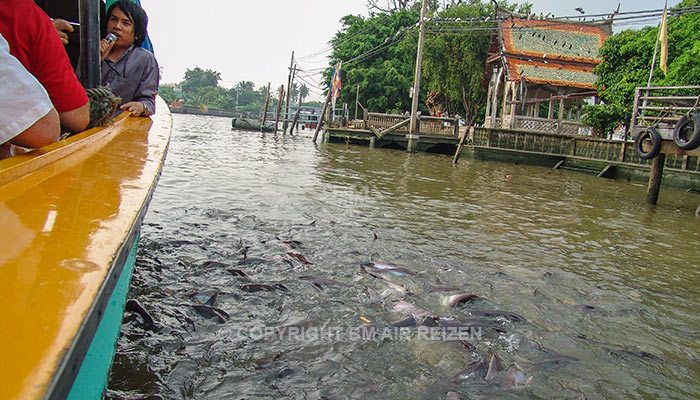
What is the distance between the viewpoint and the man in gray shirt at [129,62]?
11.9 feet

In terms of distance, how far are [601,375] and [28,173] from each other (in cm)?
305

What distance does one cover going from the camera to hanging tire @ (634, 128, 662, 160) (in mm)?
10088

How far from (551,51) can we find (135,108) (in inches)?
951

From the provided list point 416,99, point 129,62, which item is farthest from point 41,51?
point 416,99

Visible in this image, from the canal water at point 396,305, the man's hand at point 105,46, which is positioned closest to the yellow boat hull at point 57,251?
the canal water at point 396,305

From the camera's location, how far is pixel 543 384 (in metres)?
2.55

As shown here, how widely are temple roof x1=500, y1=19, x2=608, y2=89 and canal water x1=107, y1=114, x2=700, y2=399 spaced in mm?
16693

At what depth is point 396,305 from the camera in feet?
11.1

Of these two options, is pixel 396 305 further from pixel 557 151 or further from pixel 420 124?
pixel 420 124

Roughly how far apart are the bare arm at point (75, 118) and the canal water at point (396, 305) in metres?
1.21

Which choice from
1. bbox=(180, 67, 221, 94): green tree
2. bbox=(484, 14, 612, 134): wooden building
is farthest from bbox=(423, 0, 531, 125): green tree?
bbox=(180, 67, 221, 94): green tree

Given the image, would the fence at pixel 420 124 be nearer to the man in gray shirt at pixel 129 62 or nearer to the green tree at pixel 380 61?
the green tree at pixel 380 61

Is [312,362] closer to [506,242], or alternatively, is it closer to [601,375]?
[601,375]

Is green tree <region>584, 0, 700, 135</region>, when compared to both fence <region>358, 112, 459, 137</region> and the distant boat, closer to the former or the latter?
fence <region>358, 112, 459, 137</region>
